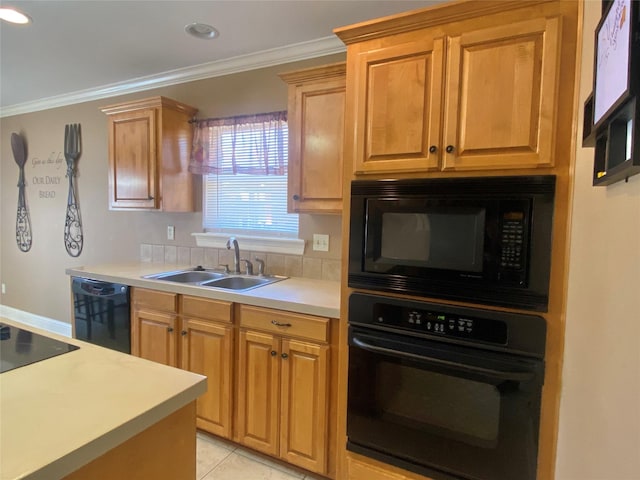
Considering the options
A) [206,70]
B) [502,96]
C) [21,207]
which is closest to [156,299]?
[206,70]

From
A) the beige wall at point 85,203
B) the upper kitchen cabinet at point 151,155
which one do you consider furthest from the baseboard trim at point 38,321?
the upper kitchen cabinet at point 151,155

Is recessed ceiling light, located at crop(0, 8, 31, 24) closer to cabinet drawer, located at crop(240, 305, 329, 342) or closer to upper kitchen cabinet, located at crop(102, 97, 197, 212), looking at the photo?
upper kitchen cabinet, located at crop(102, 97, 197, 212)

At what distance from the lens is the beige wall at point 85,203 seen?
2.60 metres

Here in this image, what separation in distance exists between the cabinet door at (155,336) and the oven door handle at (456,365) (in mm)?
1228

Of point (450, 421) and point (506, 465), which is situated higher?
point (450, 421)

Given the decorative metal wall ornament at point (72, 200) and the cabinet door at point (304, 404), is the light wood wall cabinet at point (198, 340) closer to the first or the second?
the cabinet door at point (304, 404)

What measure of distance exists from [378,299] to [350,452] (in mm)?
736

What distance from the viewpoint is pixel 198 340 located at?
208 cm

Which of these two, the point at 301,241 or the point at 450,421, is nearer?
the point at 450,421

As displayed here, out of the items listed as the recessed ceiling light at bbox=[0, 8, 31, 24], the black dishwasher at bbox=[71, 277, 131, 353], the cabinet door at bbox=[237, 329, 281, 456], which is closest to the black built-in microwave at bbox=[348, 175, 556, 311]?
the cabinet door at bbox=[237, 329, 281, 456]

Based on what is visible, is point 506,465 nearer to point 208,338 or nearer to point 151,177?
point 208,338

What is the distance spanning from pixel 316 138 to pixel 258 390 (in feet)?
4.70

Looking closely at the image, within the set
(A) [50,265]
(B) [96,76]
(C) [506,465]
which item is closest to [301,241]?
(C) [506,465]

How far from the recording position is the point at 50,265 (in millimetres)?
3900
